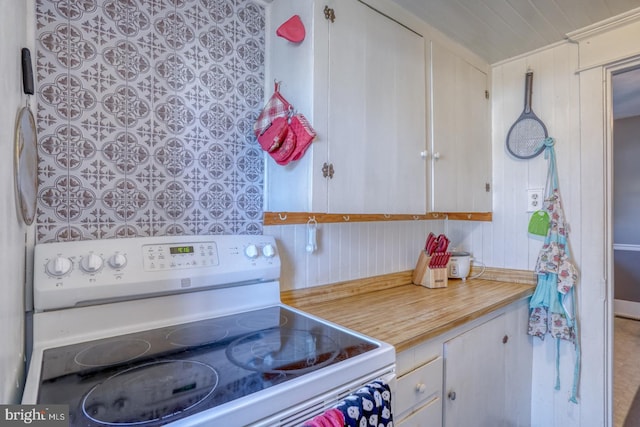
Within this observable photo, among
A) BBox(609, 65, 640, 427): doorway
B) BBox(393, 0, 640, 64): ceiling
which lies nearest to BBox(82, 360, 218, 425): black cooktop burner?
BBox(393, 0, 640, 64): ceiling

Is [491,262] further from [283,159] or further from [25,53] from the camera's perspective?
[25,53]

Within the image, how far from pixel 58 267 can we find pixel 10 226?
28 centimetres

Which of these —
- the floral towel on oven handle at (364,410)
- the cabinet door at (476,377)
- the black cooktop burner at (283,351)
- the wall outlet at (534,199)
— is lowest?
the cabinet door at (476,377)

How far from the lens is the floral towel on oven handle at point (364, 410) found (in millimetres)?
728

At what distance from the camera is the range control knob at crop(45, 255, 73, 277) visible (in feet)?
2.90

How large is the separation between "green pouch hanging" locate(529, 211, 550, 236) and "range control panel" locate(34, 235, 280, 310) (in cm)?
152

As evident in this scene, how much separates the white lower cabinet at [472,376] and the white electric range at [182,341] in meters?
0.22

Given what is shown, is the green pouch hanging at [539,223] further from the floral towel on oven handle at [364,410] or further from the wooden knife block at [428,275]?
the floral towel on oven handle at [364,410]

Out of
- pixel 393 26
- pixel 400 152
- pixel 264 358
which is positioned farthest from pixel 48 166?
pixel 393 26

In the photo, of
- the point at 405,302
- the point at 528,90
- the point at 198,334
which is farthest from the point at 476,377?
the point at 528,90

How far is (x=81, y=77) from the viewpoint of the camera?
1007 millimetres

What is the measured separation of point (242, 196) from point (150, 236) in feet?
1.22

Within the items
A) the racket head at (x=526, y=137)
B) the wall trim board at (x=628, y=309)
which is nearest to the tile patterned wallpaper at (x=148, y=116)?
the racket head at (x=526, y=137)

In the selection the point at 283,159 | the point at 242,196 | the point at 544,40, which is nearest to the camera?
the point at 283,159
